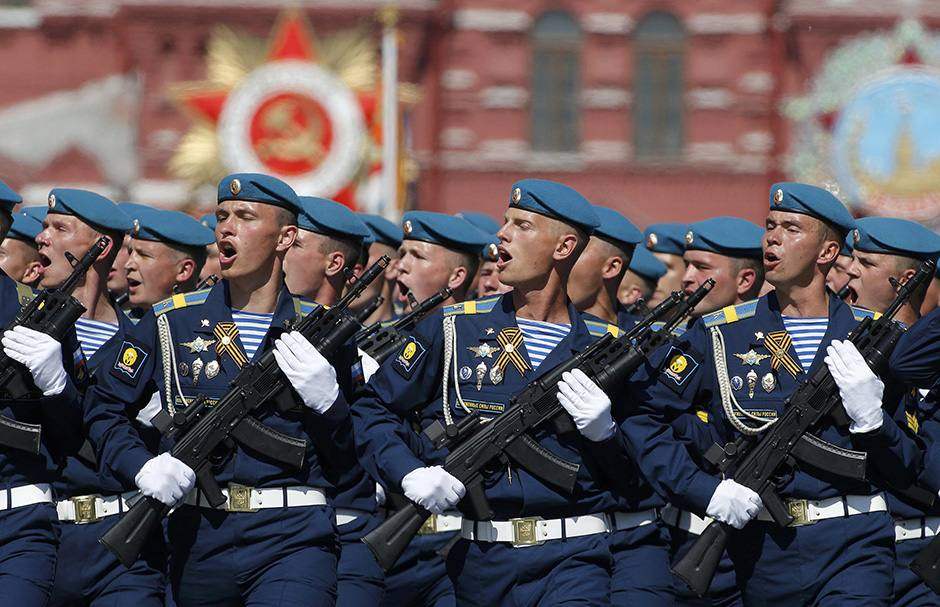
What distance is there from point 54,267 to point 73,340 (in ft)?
2.65

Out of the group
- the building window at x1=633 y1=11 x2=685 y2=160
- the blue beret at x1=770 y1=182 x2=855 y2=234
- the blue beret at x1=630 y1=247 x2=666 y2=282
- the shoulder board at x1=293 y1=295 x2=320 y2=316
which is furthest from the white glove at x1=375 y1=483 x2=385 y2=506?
the building window at x1=633 y1=11 x2=685 y2=160

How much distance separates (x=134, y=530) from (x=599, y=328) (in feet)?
6.28

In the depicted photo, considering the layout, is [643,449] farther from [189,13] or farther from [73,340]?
[189,13]

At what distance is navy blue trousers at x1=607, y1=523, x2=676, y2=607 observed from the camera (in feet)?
21.7

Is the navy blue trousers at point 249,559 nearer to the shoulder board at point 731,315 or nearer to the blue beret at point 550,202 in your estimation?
the blue beret at point 550,202

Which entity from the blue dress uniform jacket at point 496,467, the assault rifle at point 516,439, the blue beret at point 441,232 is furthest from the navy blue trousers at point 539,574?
the blue beret at point 441,232

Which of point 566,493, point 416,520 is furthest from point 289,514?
point 566,493

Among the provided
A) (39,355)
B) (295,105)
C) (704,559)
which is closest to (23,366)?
(39,355)

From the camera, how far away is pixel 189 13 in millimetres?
25281

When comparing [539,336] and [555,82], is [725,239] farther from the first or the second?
[555,82]

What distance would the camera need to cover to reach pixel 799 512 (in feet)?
20.6

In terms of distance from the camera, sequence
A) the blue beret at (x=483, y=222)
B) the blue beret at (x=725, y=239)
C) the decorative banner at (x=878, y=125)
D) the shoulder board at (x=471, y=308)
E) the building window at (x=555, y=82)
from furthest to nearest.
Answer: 1. the building window at (x=555, y=82)
2. the decorative banner at (x=878, y=125)
3. the blue beret at (x=483, y=222)
4. the blue beret at (x=725, y=239)
5. the shoulder board at (x=471, y=308)

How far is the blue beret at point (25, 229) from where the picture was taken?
8.38 m

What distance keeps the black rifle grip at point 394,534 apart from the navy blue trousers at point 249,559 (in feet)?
0.62
